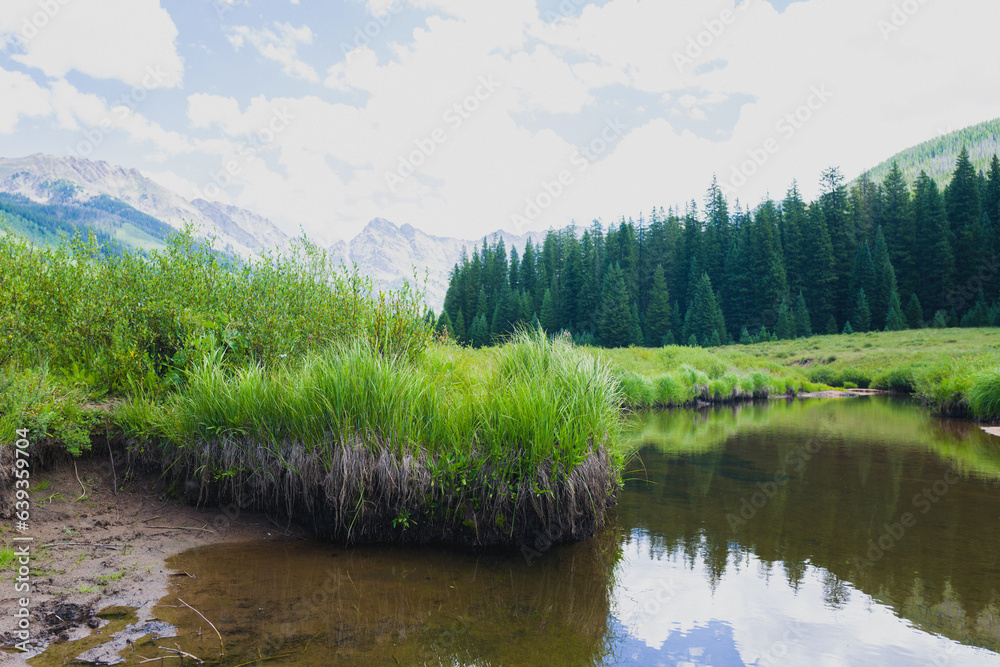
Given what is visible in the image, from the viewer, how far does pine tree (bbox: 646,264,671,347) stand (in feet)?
223

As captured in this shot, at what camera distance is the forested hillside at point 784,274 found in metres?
56.0

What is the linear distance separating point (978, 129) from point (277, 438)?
26099cm

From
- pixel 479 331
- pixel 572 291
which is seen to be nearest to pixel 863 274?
pixel 572 291

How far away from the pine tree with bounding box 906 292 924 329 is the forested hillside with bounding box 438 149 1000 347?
0.13 metres

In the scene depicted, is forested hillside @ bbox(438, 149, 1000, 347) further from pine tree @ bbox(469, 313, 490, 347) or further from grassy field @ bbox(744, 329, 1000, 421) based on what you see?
grassy field @ bbox(744, 329, 1000, 421)

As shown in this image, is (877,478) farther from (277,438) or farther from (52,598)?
(52,598)

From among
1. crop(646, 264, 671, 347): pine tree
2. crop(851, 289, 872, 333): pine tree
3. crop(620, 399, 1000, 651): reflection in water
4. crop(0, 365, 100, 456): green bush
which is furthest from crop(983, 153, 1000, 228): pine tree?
crop(0, 365, 100, 456): green bush

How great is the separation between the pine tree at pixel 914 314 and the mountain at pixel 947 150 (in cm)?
14430

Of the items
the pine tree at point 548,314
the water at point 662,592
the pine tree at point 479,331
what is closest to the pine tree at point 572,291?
the pine tree at point 548,314

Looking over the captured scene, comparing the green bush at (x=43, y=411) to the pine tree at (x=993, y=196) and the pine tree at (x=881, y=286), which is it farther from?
the pine tree at (x=993, y=196)

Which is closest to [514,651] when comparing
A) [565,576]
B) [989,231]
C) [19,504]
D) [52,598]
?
[565,576]

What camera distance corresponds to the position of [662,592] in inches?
203

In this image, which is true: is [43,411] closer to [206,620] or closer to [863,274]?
[206,620]

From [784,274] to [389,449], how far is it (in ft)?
221
